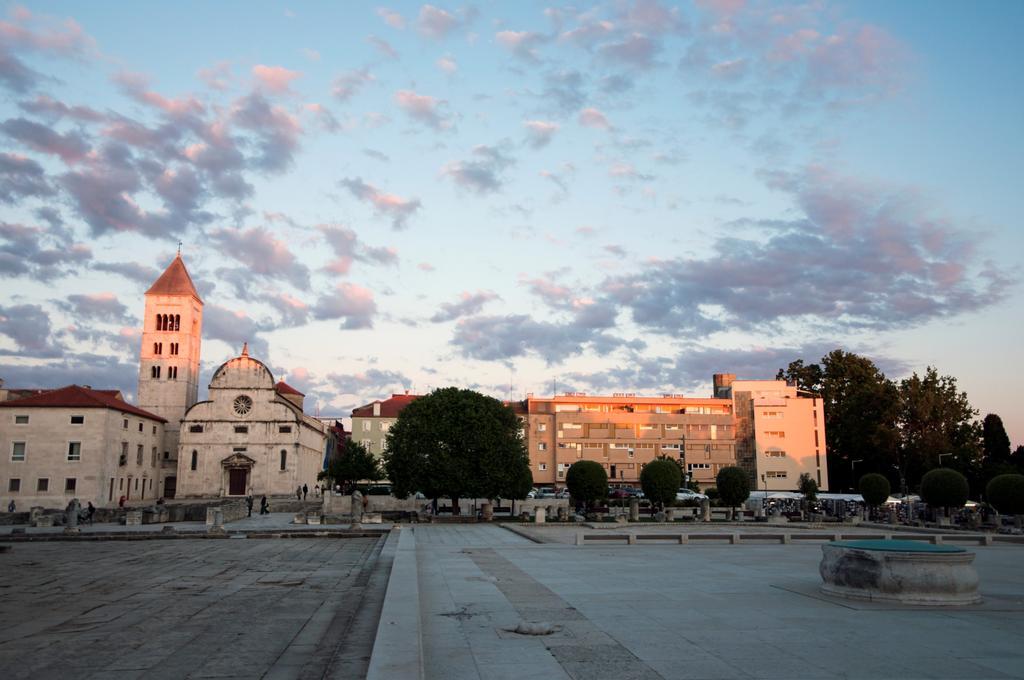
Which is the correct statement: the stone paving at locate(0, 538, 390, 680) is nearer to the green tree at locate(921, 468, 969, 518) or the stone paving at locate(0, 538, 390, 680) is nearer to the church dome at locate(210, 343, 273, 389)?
the green tree at locate(921, 468, 969, 518)

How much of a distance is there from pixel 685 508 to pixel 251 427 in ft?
138

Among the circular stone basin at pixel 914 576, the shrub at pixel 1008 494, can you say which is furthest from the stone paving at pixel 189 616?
the shrub at pixel 1008 494

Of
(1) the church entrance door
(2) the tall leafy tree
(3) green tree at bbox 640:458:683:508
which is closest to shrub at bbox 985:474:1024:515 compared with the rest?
(3) green tree at bbox 640:458:683:508

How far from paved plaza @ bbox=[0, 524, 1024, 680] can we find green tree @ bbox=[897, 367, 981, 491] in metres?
56.9

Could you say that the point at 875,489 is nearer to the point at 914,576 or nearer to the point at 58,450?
the point at 914,576

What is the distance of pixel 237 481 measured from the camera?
239 feet

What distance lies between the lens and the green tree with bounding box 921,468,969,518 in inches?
1666

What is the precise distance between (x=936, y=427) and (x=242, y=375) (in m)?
65.6

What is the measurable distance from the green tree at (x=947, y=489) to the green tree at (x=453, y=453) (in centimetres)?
2332

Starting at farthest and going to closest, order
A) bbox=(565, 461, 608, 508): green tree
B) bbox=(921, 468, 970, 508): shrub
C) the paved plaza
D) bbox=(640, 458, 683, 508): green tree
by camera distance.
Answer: bbox=(565, 461, 608, 508): green tree, bbox=(640, 458, 683, 508): green tree, bbox=(921, 468, 970, 508): shrub, the paved plaza

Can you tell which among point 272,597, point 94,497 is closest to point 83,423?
point 94,497

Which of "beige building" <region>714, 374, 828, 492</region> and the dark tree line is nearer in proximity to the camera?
the dark tree line

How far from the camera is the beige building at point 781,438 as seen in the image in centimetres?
8594

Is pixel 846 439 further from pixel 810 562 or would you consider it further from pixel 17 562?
pixel 17 562
